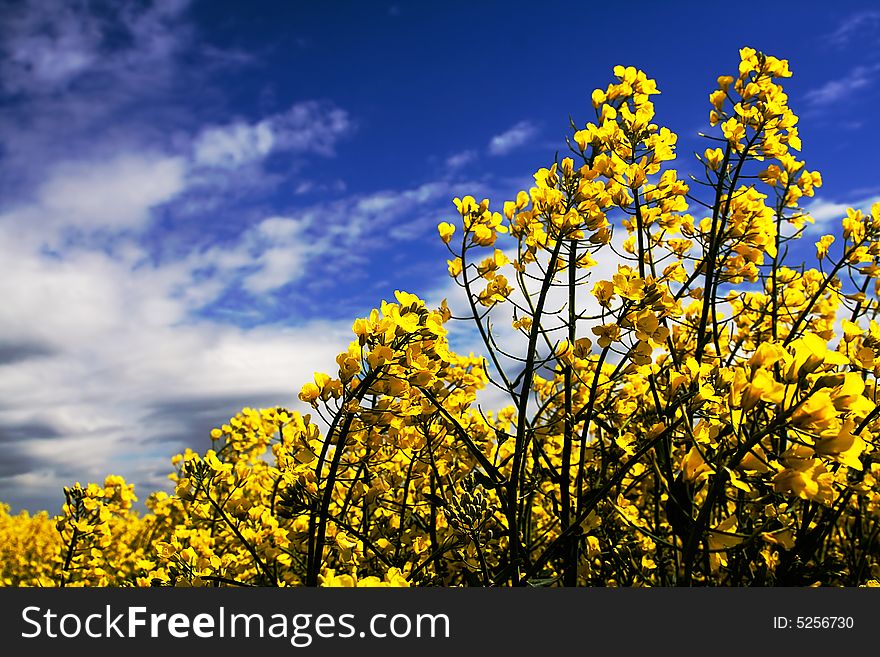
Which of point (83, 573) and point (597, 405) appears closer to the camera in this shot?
point (597, 405)

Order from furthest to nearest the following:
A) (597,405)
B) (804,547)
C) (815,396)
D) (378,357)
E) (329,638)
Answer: (597,405) → (804,547) → (378,357) → (329,638) → (815,396)

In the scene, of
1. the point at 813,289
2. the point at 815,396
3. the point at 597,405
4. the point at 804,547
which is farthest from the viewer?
the point at 813,289

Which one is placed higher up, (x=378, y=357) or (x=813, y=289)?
(x=813, y=289)

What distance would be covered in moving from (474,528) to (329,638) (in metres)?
0.57

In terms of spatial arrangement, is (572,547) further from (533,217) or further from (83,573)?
(83,573)

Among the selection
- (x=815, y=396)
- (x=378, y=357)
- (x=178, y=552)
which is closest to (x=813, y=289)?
(x=815, y=396)

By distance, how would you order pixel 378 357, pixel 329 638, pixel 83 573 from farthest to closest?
pixel 83 573 → pixel 378 357 → pixel 329 638

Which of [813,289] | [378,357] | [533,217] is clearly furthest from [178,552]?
[813,289]

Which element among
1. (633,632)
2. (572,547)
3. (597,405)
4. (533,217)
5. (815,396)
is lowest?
(633,632)

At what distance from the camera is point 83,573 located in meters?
4.90

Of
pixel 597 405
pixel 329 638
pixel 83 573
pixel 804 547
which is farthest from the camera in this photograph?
pixel 83 573

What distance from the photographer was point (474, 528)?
2209mm

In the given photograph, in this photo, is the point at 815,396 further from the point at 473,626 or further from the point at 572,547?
the point at 572,547

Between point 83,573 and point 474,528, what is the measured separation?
13.0 ft
